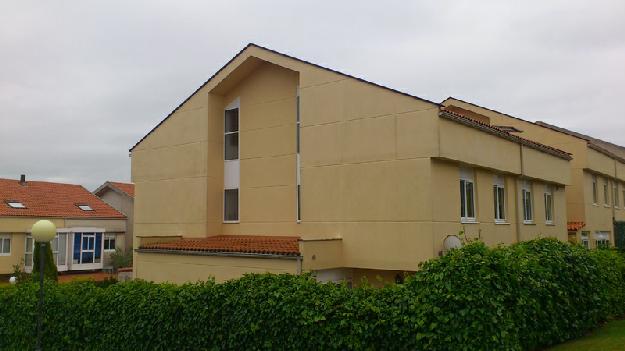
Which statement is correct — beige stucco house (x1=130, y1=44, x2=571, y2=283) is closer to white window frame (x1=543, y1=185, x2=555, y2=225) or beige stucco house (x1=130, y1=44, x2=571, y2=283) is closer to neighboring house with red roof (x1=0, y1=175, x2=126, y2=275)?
white window frame (x1=543, y1=185, x2=555, y2=225)

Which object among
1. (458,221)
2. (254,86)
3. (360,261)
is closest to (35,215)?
(254,86)

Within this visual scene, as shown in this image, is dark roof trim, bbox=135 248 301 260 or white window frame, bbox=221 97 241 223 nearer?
dark roof trim, bbox=135 248 301 260

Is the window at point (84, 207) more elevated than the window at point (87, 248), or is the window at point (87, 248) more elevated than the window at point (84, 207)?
the window at point (84, 207)

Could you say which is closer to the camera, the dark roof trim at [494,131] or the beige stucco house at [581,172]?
the dark roof trim at [494,131]

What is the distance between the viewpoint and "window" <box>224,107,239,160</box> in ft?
72.3

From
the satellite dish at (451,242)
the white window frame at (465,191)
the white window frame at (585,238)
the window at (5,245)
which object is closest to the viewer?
the satellite dish at (451,242)

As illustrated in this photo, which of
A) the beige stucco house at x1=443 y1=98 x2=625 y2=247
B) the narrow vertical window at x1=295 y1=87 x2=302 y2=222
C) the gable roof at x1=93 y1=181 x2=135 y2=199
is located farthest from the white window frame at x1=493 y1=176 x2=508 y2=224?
the gable roof at x1=93 y1=181 x2=135 y2=199

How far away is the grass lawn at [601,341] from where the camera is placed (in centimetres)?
1023

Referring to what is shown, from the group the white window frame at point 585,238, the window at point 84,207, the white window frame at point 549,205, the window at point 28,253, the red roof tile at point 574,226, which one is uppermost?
the window at point 84,207

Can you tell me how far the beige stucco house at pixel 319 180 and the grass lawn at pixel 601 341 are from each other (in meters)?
4.73

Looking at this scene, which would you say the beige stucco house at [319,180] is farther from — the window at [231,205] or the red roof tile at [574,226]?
the red roof tile at [574,226]

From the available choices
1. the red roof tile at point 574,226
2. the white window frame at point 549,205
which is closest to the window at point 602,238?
the red roof tile at point 574,226

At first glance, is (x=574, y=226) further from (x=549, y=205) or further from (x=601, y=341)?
(x=601, y=341)

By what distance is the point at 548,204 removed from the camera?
23.6 metres
